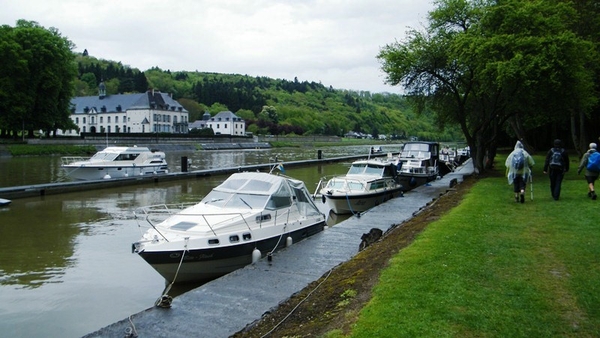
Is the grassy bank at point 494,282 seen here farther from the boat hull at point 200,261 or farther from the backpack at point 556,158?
the boat hull at point 200,261

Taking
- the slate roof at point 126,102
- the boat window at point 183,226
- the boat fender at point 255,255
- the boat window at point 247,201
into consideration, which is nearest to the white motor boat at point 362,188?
the boat window at point 247,201

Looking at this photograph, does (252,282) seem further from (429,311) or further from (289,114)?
(289,114)

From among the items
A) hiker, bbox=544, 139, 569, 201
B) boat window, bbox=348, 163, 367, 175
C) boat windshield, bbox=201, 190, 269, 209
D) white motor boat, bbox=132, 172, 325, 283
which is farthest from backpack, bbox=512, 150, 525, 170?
boat window, bbox=348, 163, 367, 175

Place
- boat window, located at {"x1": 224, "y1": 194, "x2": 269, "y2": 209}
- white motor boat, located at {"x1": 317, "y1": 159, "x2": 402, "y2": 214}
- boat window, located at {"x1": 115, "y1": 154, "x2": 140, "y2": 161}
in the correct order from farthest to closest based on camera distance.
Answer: boat window, located at {"x1": 115, "y1": 154, "x2": 140, "y2": 161} → white motor boat, located at {"x1": 317, "y1": 159, "x2": 402, "y2": 214} → boat window, located at {"x1": 224, "y1": 194, "x2": 269, "y2": 209}

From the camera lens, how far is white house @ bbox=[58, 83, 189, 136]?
126444mm

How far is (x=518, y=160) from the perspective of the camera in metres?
17.3

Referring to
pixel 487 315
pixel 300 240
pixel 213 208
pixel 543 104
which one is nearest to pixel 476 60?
pixel 543 104

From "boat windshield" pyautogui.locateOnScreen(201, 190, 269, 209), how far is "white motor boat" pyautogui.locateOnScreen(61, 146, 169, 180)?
86.2ft

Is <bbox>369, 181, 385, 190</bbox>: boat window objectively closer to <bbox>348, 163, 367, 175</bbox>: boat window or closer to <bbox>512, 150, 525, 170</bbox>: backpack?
<bbox>348, 163, 367, 175</bbox>: boat window

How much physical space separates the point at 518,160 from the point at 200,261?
37.2ft

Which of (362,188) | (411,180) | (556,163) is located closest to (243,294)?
(556,163)

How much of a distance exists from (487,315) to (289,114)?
187 m

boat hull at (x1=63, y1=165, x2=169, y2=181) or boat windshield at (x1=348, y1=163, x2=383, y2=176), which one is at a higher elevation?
boat windshield at (x1=348, y1=163, x2=383, y2=176)

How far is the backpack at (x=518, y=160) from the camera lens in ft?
56.7
